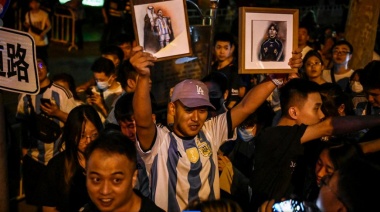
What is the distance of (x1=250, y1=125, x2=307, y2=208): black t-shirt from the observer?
4.28 meters

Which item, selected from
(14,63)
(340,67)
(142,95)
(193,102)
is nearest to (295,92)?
(193,102)

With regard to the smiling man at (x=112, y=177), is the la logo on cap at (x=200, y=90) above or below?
above

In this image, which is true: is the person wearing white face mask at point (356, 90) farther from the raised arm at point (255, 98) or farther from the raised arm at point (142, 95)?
the raised arm at point (142, 95)

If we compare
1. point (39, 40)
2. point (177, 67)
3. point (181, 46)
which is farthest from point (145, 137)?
point (39, 40)

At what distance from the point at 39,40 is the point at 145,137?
9442mm

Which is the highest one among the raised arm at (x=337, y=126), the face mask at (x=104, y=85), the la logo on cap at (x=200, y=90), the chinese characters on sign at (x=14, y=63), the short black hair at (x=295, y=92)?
the chinese characters on sign at (x=14, y=63)

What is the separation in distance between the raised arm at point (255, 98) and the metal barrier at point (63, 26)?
12953 mm

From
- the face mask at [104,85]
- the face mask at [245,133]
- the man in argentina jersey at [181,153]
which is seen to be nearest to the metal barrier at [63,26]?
the face mask at [104,85]

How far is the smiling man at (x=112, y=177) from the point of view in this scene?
3281 mm

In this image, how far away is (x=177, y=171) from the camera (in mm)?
4145

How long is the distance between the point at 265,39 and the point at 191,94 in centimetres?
87

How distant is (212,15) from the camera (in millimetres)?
7406

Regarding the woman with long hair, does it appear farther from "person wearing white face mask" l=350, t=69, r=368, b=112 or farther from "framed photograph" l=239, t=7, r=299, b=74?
"person wearing white face mask" l=350, t=69, r=368, b=112

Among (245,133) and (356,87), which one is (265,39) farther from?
(356,87)
